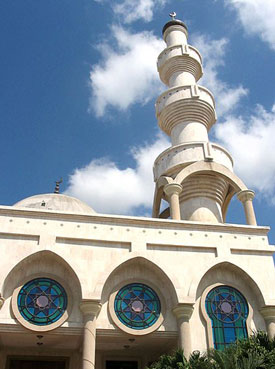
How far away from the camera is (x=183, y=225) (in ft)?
63.5

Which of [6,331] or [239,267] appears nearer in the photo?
[6,331]

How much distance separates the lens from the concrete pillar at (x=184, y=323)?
16594 mm

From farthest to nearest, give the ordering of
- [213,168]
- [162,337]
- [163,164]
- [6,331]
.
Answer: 1. [163,164]
2. [213,168]
3. [162,337]
4. [6,331]

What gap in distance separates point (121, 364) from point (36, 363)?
3732 millimetres

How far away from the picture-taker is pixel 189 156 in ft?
76.8

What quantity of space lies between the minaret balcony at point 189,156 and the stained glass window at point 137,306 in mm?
7705

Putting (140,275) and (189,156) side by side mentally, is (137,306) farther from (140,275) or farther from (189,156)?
(189,156)

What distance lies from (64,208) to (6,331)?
8.27 meters

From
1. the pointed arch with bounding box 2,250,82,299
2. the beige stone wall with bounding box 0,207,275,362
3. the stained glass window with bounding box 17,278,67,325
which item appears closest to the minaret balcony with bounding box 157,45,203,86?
the beige stone wall with bounding box 0,207,275,362

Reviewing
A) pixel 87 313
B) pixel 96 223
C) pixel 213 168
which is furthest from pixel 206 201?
pixel 87 313

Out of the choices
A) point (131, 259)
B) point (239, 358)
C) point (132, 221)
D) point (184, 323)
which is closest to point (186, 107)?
point (132, 221)

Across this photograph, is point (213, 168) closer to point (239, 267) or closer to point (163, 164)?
point (163, 164)

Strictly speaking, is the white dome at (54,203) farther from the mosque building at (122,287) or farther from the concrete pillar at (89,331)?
the concrete pillar at (89,331)

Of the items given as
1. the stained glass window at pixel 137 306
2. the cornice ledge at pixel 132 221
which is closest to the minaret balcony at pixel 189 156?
the cornice ledge at pixel 132 221
